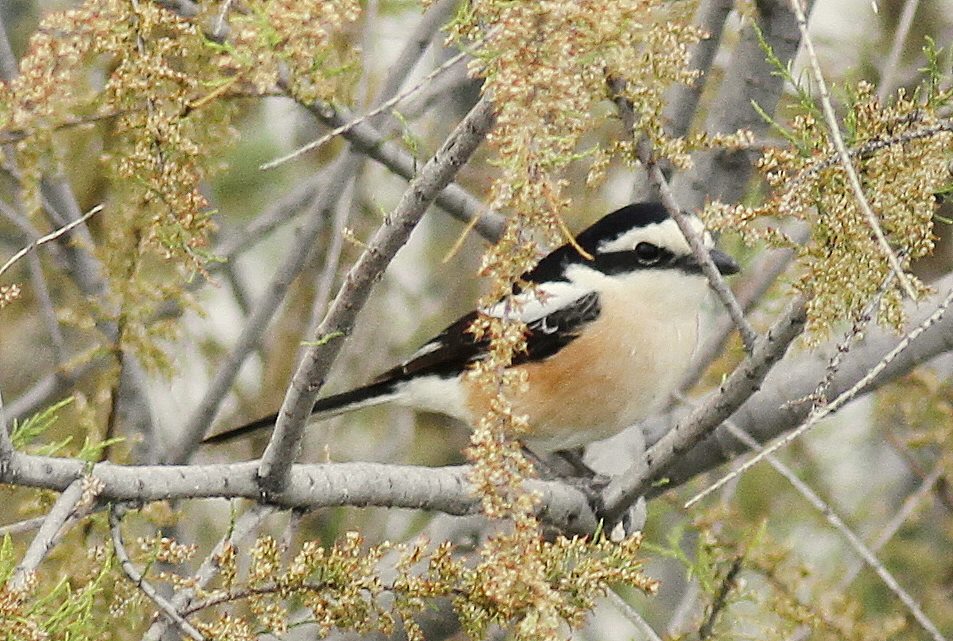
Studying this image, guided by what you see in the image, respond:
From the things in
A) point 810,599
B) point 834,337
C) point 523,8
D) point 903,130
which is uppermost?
point 523,8

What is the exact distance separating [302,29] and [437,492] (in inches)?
43.0

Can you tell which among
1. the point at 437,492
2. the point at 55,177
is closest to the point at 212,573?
the point at 437,492

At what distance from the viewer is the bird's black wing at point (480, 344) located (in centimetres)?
471

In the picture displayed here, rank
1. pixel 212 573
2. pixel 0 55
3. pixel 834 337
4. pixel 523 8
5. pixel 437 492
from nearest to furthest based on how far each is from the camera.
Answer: pixel 523 8, pixel 212 573, pixel 437 492, pixel 0 55, pixel 834 337

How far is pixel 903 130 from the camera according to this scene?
2.16 meters

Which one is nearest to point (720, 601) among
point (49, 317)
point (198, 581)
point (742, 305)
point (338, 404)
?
point (198, 581)

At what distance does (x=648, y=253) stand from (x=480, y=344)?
1.96 ft

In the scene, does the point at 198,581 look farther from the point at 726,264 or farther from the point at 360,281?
the point at 726,264

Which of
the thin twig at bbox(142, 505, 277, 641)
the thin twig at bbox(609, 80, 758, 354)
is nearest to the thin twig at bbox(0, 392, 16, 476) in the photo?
the thin twig at bbox(142, 505, 277, 641)

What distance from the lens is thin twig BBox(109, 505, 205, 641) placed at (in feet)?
7.13

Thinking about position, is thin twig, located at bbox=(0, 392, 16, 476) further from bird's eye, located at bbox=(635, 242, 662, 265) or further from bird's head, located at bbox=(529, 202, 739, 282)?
bird's eye, located at bbox=(635, 242, 662, 265)

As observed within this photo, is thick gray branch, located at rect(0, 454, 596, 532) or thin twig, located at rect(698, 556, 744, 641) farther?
thin twig, located at rect(698, 556, 744, 641)

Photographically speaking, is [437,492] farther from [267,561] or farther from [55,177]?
[55,177]

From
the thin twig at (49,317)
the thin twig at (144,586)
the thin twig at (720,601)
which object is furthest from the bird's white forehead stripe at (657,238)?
the thin twig at (144,586)
